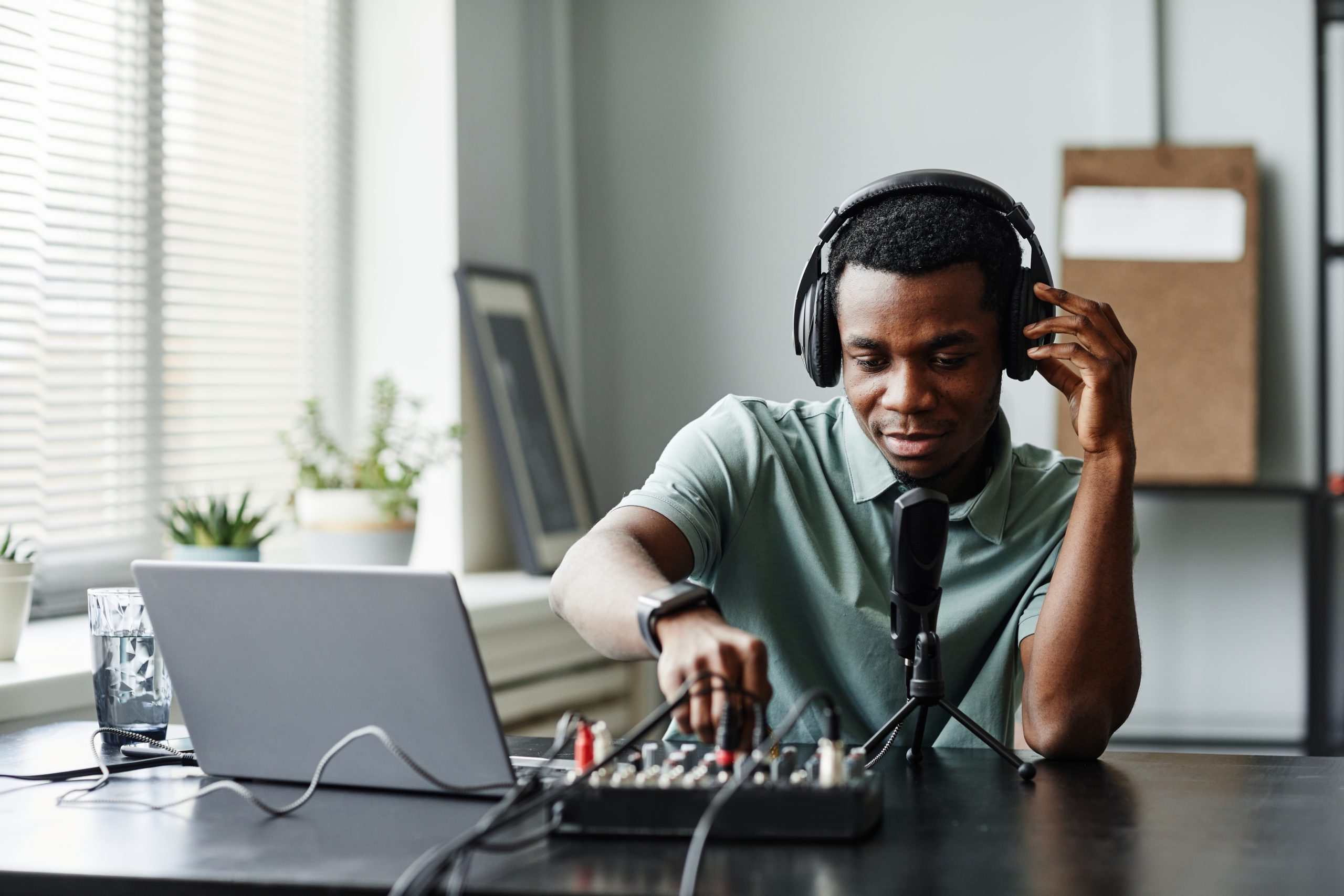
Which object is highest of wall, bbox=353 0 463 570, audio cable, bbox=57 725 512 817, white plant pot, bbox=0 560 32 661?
wall, bbox=353 0 463 570

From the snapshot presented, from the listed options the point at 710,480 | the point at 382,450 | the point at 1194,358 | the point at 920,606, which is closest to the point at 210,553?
the point at 382,450

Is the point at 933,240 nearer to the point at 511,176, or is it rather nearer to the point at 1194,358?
the point at 1194,358

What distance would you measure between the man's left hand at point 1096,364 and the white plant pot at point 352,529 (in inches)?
57.2

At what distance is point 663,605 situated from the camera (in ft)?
3.22

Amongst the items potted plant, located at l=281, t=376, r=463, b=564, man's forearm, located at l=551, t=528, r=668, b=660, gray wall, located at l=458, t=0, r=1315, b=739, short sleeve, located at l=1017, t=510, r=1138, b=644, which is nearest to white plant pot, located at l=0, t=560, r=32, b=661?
potted plant, located at l=281, t=376, r=463, b=564

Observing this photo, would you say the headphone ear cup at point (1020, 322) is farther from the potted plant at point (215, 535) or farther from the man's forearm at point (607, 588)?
the potted plant at point (215, 535)

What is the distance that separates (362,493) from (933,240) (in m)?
1.46

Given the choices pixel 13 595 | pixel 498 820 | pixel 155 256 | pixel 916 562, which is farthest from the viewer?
pixel 155 256

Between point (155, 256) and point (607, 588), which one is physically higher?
point (155, 256)

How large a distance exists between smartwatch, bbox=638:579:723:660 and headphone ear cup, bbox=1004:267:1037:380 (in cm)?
49

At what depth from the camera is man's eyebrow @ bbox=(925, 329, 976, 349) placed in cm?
126

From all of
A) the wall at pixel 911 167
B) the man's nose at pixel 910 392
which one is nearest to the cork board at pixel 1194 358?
the wall at pixel 911 167

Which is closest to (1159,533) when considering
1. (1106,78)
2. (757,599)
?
(1106,78)

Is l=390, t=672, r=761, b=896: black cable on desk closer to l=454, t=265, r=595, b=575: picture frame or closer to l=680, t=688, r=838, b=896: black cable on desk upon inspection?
l=680, t=688, r=838, b=896: black cable on desk
